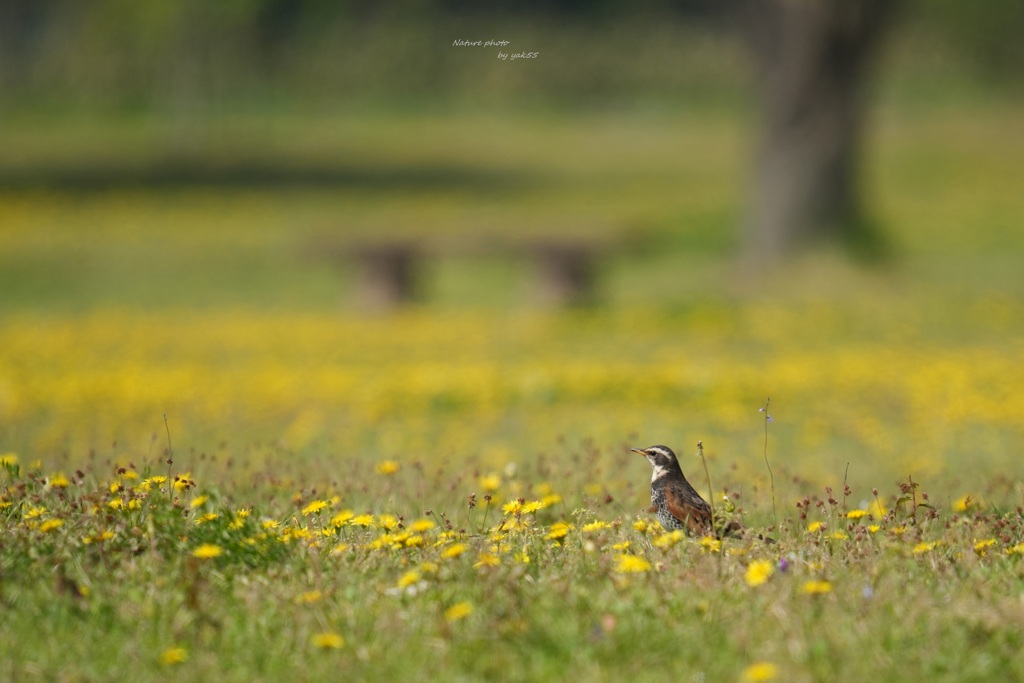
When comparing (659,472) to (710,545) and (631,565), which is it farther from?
(631,565)

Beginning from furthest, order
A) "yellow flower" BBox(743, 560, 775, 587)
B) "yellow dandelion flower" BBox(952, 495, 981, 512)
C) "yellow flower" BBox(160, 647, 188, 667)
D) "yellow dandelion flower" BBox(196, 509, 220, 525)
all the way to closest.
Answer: "yellow dandelion flower" BBox(952, 495, 981, 512), "yellow dandelion flower" BBox(196, 509, 220, 525), "yellow flower" BBox(743, 560, 775, 587), "yellow flower" BBox(160, 647, 188, 667)

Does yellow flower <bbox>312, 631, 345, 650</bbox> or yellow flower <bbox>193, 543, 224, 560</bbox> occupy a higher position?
yellow flower <bbox>193, 543, 224, 560</bbox>

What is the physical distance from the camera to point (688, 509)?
414 centimetres

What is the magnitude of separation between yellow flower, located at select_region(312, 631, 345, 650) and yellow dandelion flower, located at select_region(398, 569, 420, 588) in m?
0.28

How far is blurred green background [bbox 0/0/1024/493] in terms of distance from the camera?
1138cm

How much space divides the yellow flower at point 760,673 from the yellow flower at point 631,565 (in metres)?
0.49

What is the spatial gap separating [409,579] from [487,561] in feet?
0.85

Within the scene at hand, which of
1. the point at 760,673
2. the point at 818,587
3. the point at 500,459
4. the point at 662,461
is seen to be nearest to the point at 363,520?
the point at 662,461

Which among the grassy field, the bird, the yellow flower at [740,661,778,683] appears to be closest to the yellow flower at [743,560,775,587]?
the grassy field

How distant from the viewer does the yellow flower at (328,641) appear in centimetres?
318

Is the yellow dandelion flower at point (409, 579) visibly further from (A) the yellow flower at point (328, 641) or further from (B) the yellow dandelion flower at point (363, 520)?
(B) the yellow dandelion flower at point (363, 520)

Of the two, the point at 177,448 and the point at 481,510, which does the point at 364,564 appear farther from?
the point at 177,448

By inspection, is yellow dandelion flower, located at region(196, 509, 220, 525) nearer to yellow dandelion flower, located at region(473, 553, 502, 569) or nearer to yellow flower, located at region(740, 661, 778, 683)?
yellow dandelion flower, located at region(473, 553, 502, 569)

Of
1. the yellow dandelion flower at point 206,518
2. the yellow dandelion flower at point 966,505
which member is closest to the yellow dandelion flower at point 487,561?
the yellow dandelion flower at point 206,518
